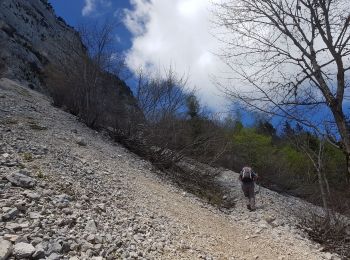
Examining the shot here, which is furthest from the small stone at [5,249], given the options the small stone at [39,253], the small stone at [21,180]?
the small stone at [21,180]

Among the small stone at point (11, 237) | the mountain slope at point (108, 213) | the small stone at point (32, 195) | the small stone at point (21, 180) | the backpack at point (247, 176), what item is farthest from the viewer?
the backpack at point (247, 176)

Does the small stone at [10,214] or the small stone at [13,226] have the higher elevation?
the small stone at [10,214]

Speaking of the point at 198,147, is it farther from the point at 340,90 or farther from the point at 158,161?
the point at 340,90

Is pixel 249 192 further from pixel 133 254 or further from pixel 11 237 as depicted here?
pixel 11 237

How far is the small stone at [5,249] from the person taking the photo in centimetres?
411

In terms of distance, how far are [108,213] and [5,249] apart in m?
2.56

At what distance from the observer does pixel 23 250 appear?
13.9ft

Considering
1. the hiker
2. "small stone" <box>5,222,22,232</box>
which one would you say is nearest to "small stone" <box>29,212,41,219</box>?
"small stone" <box>5,222,22,232</box>

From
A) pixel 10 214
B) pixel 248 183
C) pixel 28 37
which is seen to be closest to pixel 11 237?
pixel 10 214

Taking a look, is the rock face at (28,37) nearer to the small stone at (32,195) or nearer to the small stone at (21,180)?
the small stone at (21,180)

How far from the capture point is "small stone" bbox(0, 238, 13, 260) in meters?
4.11

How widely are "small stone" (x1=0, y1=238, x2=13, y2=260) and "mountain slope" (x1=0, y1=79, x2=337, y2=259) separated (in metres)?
0.04

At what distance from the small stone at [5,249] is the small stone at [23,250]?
0.19 ft

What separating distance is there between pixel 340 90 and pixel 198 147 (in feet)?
32.6
